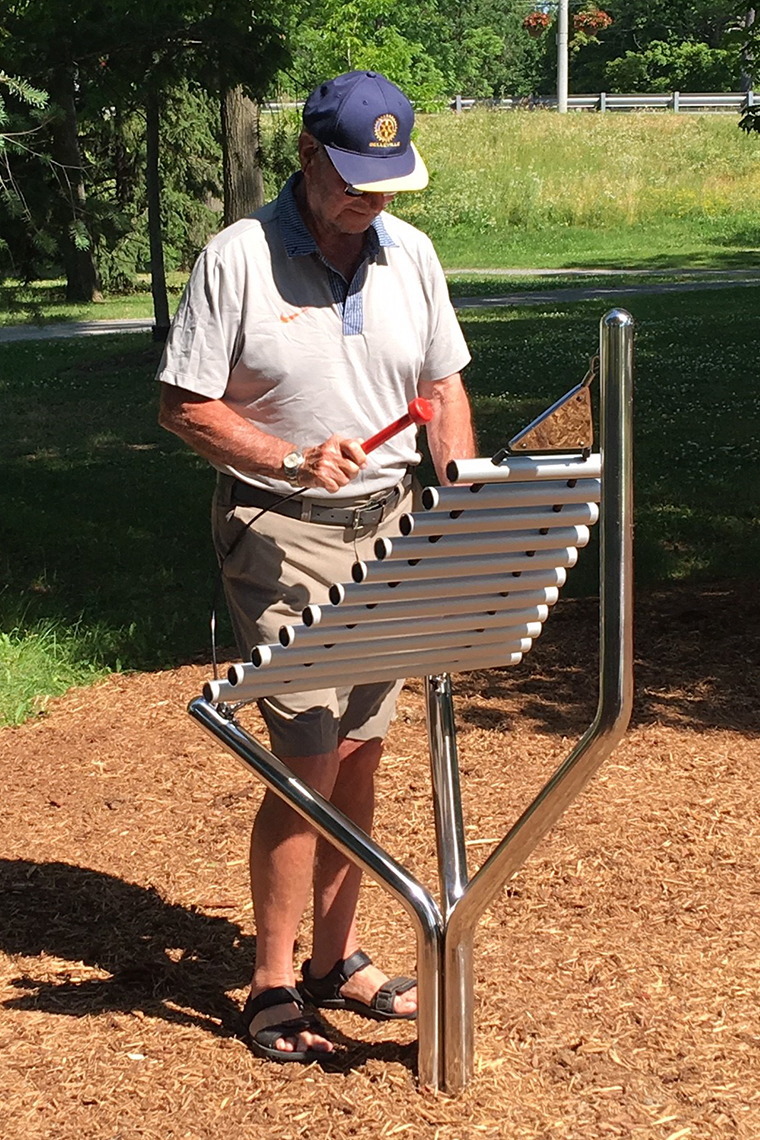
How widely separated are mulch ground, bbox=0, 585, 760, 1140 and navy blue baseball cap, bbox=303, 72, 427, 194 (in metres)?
1.78

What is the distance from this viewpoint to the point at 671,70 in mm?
54250

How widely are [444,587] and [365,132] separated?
866mm

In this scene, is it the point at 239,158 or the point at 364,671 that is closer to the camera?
the point at 364,671

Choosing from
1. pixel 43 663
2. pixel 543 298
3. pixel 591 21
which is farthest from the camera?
pixel 591 21

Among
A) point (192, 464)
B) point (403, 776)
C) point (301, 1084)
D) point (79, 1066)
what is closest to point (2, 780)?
point (403, 776)

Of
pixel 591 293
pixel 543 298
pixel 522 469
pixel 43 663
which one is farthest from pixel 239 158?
pixel 522 469

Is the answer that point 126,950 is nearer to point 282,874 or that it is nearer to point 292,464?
point 282,874

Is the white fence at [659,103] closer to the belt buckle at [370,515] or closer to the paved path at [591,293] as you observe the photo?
the paved path at [591,293]

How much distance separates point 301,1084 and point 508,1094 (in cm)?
42

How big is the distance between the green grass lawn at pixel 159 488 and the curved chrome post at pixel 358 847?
9.61 feet

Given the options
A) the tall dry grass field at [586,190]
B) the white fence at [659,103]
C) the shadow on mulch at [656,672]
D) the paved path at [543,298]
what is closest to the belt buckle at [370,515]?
the shadow on mulch at [656,672]

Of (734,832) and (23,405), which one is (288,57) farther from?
(734,832)

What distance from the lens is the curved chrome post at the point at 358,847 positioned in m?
2.85

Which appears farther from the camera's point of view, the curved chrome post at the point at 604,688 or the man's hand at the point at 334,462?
the man's hand at the point at 334,462
